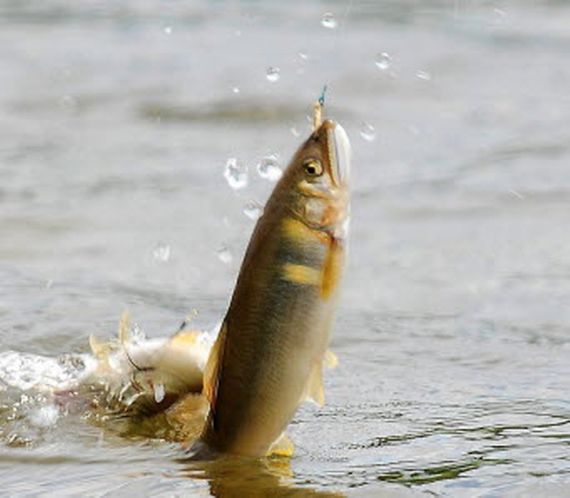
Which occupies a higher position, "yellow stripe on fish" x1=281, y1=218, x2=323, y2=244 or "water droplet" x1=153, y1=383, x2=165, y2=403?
"yellow stripe on fish" x1=281, y1=218, x2=323, y2=244

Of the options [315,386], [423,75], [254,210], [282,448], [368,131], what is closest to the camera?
[315,386]

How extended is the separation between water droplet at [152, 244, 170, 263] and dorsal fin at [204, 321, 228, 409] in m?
3.08

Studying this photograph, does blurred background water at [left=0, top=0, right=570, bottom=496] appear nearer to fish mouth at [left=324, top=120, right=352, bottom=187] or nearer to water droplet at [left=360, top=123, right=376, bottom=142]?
water droplet at [left=360, top=123, right=376, bottom=142]

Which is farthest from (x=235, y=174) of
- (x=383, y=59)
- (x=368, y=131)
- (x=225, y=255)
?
(x=383, y=59)

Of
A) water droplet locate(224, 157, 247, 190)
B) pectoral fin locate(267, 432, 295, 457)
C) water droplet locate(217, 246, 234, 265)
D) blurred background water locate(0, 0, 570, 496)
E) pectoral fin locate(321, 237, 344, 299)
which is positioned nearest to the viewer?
pectoral fin locate(321, 237, 344, 299)

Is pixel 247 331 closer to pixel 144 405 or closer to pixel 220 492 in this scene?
pixel 220 492

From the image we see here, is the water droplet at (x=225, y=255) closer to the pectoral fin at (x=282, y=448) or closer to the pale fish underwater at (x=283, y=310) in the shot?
the pectoral fin at (x=282, y=448)

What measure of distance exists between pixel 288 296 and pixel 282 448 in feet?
1.73

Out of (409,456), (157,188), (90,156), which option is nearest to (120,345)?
(409,456)

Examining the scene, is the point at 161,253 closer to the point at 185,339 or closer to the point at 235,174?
the point at 235,174

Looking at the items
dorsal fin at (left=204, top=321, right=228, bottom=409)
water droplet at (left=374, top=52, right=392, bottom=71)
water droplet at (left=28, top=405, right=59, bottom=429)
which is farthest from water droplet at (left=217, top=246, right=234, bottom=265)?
water droplet at (left=374, top=52, right=392, bottom=71)

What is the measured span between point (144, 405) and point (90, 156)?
4.51 metres

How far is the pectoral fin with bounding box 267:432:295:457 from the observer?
4.04m

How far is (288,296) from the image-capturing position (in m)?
3.74
